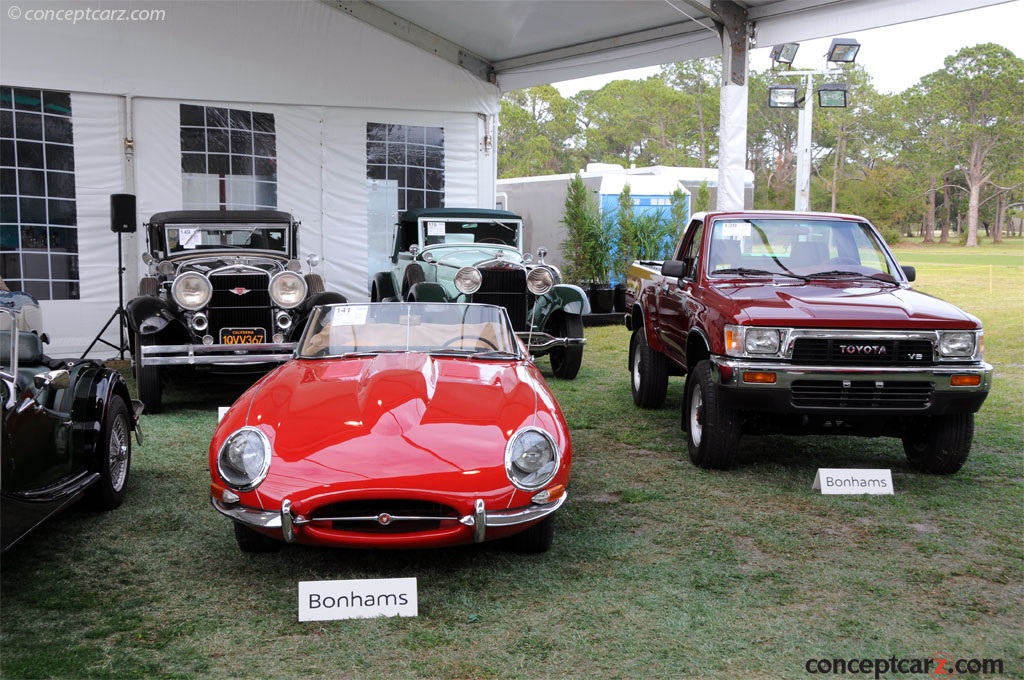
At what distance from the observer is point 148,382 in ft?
25.5

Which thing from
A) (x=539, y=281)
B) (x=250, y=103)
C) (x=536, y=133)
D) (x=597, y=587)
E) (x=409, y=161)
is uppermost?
(x=536, y=133)

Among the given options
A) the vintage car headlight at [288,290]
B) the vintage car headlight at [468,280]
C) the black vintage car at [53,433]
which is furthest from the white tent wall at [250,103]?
the black vintage car at [53,433]

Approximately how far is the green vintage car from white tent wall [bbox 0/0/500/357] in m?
2.04

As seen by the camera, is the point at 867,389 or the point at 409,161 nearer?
the point at 867,389

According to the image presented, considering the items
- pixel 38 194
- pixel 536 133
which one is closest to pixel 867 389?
pixel 38 194

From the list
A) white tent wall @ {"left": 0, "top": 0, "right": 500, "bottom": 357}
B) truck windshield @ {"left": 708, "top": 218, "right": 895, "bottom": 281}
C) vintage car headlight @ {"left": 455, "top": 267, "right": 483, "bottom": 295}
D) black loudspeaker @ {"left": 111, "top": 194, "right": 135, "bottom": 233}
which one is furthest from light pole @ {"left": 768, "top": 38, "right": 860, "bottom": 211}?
black loudspeaker @ {"left": 111, "top": 194, "right": 135, "bottom": 233}

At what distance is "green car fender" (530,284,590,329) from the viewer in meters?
9.86

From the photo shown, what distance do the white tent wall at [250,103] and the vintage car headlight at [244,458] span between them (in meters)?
7.85

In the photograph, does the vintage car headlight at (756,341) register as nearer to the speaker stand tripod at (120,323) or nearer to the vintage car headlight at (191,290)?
the vintage car headlight at (191,290)

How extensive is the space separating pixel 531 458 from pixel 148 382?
496cm

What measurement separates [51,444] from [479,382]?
209 centimetres

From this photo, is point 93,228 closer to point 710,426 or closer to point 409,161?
point 409,161

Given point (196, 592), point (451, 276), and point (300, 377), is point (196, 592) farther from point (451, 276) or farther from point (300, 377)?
point (451, 276)

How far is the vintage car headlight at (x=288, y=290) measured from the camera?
27.1ft
